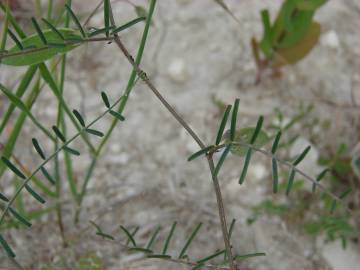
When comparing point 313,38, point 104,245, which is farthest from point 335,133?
point 104,245

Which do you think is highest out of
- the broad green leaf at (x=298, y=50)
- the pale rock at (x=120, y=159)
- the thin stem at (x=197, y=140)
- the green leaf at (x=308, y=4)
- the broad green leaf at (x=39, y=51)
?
the broad green leaf at (x=298, y=50)

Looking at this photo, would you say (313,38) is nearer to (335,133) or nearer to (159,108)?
(335,133)

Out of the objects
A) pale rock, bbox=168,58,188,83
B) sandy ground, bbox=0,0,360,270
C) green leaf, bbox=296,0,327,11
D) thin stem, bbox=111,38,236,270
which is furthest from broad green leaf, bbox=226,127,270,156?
pale rock, bbox=168,58,188,83

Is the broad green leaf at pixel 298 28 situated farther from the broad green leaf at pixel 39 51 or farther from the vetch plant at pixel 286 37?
the broad green leaf at pixel 39 51

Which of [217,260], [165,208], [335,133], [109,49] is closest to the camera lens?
[217,260]

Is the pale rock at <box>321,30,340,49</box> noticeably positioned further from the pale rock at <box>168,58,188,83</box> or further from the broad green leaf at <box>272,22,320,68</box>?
the pale rock at <box>168,58,188,83</box>

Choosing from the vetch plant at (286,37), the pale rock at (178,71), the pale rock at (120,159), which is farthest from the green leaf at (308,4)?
the pale rock at (120,159)

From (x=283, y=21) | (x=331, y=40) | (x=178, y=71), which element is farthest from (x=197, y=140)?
(x=331, y=40)
